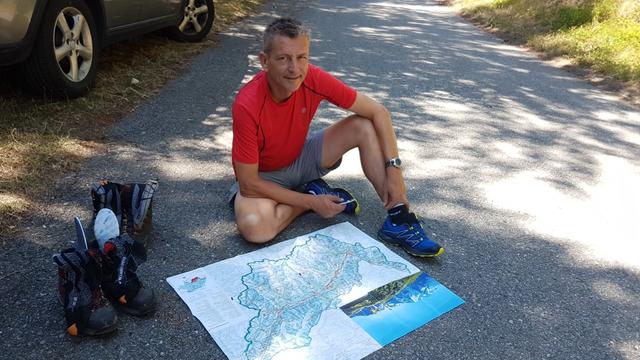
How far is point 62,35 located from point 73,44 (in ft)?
0.30

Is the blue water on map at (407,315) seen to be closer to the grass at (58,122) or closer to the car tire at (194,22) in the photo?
the grass at (58,122)

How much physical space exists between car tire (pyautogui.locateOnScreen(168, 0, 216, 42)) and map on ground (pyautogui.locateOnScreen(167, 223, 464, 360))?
4003 mm

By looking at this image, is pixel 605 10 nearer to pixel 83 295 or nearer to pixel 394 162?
pixel 394 162

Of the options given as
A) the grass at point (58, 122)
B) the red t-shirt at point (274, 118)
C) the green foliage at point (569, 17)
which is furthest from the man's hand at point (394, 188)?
the green foliage at point (569, 17)

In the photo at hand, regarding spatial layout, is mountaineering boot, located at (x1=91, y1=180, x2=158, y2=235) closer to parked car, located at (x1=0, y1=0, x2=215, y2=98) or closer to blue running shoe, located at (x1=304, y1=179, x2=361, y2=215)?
blue running shoe, located at (x1=304, y1=179, x2=361, y2=215)

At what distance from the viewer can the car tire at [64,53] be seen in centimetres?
331

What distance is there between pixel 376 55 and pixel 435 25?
340 centimetres

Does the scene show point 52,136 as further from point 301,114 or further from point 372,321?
point 372,321

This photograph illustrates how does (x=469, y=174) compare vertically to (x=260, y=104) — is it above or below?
below

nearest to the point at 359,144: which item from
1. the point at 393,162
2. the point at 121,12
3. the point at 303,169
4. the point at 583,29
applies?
the point at 393,162

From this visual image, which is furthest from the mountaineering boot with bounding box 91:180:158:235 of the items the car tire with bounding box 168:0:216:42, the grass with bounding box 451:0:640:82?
the grass with bounding box 451:0:640:82

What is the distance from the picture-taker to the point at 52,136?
124 inches

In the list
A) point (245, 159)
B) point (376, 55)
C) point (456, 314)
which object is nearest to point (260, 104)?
point (245, 159)

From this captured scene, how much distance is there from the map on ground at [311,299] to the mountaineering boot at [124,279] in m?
0.19
